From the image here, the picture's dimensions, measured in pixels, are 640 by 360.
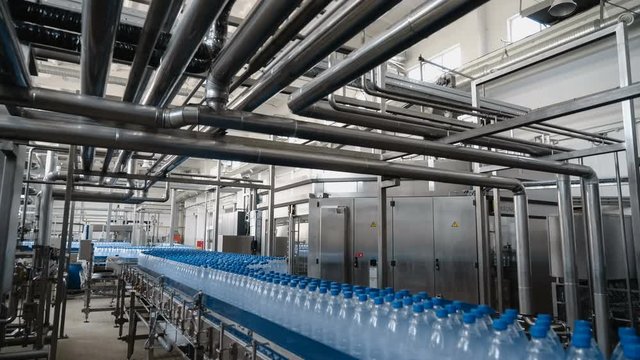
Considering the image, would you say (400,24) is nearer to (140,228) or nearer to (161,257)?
(161,257)

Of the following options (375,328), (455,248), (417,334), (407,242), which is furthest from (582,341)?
(407,242)

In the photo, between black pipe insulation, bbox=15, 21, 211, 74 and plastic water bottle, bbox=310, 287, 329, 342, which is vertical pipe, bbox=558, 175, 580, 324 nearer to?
plastic water bottle, bbox=310, 287, 329, 342

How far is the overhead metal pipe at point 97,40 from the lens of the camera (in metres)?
0.96

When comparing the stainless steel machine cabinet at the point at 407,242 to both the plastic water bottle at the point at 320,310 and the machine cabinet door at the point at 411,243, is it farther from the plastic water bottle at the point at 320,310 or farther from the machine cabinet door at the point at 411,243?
the plastic water bottle at the point at 320,310

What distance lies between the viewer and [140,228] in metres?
10.7

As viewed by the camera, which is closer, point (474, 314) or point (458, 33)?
point (474, 314)

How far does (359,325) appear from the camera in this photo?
123 centimetres

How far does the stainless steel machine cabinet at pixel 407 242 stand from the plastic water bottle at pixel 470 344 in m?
3.32

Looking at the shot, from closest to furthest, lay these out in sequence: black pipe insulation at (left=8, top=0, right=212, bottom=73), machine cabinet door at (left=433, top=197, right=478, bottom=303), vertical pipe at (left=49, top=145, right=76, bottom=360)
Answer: black pipe insulation at (left=8, top=0, right=212, bottom=73) < vertical pipe at (left=49, top=145, right=76, bottom=360) < machine cabinet door at (left=433, top=197, right=478, bottom=303)

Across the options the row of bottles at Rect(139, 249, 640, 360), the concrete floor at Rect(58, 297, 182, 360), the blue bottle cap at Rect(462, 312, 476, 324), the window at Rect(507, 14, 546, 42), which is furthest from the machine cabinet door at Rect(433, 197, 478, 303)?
the blue bottle cap at Rect(462, 312, 476, 324)

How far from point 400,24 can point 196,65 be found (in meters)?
0.99

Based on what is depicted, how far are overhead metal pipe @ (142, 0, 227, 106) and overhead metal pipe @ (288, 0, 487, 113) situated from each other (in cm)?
40

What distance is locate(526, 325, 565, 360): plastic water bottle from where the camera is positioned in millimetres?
812

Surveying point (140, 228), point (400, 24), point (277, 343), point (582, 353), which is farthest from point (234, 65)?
point (140, 228)
